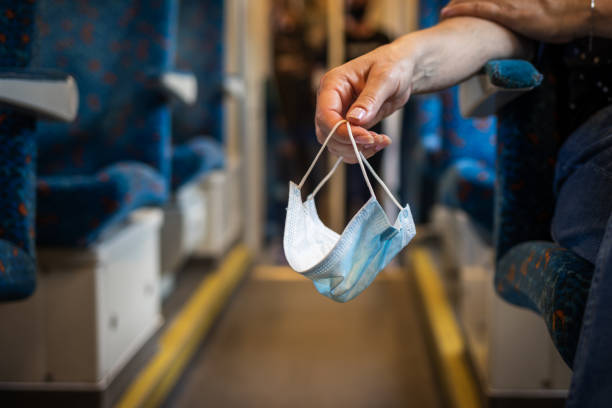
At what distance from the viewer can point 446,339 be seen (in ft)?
5.54

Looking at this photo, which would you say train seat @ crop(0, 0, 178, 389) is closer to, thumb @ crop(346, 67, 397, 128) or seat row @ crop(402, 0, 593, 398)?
thumb @ crop(346, 67, 397, 128)

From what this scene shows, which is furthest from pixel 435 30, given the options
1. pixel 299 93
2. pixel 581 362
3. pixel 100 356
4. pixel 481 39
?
pixel 299 93

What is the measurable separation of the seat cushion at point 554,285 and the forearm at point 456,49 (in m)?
0.25

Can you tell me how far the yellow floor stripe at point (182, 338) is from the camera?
50.9 inches

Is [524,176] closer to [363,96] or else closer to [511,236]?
[511,236]

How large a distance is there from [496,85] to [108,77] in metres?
1.07

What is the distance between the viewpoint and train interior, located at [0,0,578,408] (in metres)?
0.82

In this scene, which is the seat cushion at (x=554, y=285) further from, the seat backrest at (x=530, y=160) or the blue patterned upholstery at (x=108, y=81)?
the blue patterned upholstery at (x=108, y=81)

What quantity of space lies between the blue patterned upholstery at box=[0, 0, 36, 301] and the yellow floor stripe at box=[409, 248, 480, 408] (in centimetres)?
94

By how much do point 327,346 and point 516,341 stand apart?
2.44 feet

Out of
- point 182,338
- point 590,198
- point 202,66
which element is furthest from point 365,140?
point 202,66

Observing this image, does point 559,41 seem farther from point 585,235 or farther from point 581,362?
point 581,362

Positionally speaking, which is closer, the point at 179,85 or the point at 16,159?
the point at 16,159

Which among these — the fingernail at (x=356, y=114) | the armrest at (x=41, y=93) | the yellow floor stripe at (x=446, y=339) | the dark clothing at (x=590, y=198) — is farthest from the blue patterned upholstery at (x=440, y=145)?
the armrest at (x=41, y=93)
